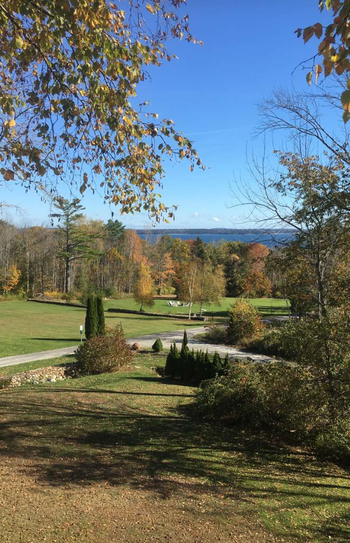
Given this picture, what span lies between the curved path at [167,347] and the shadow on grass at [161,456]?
9618 mm

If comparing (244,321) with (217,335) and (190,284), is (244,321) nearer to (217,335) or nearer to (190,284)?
(217,335)

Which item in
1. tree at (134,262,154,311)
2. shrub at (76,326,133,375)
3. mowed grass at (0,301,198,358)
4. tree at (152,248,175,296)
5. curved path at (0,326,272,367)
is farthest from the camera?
tree at (152,248,175,296)

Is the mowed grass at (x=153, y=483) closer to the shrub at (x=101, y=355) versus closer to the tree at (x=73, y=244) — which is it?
the shrub at (x=101, y=355)

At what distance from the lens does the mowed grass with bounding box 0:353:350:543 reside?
11.5 ft

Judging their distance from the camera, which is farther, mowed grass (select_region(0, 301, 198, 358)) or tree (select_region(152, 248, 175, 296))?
tree (select_region(152, 248, 175, 296))

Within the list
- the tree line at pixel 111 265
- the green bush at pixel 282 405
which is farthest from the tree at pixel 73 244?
the green bush at pixel 282 405

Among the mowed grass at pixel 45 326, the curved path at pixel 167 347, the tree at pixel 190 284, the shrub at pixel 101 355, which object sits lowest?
the curved path at pixel 167 347

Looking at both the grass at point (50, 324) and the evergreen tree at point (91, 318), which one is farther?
the grass at point (50, 324)

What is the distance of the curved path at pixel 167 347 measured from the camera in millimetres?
19000

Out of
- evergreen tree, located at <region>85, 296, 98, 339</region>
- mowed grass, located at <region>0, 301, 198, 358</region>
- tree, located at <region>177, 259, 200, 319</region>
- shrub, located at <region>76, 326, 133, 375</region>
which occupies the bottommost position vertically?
mowed grass, located at <region>0, 301, 198, 358</region>

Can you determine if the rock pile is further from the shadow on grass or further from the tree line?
the tree line

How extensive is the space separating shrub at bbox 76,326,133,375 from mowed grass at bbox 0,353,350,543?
7.14m

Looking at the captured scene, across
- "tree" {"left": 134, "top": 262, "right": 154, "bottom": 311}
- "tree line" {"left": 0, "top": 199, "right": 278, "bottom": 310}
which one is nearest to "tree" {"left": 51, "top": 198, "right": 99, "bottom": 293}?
"tree line" {"left": 0, "top": 199, "right": 278, "bottom": 310}

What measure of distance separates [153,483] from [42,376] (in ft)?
38.8
